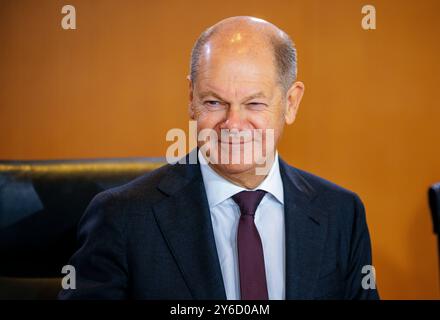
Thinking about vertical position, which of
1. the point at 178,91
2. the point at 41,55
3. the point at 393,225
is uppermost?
the point at 41,55

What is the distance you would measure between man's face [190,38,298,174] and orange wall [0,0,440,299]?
3.42ft

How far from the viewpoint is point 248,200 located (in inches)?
43.3

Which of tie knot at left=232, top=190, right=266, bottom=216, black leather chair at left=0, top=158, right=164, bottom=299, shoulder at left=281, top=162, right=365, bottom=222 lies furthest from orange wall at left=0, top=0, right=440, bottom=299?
tie knot at left=232, top=190, right=266, bottom=216

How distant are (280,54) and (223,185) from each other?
0.84ft

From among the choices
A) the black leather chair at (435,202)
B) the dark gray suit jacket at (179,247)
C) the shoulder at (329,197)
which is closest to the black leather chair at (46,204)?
the dark gray suit jacket at (179,247)

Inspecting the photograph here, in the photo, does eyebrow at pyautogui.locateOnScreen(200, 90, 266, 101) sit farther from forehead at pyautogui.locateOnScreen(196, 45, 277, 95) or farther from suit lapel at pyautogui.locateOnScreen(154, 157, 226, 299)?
suit lapel at pyautogui.locateOnScreen(154, 157, 226, 299)

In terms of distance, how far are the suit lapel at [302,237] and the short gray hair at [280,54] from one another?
18 cm

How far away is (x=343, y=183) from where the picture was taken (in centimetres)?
219

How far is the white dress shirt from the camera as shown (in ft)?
3.48

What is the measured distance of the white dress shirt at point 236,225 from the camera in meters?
1.06

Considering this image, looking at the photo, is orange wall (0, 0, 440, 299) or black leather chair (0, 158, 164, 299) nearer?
black leather chair (0, 158, 164, 299)
